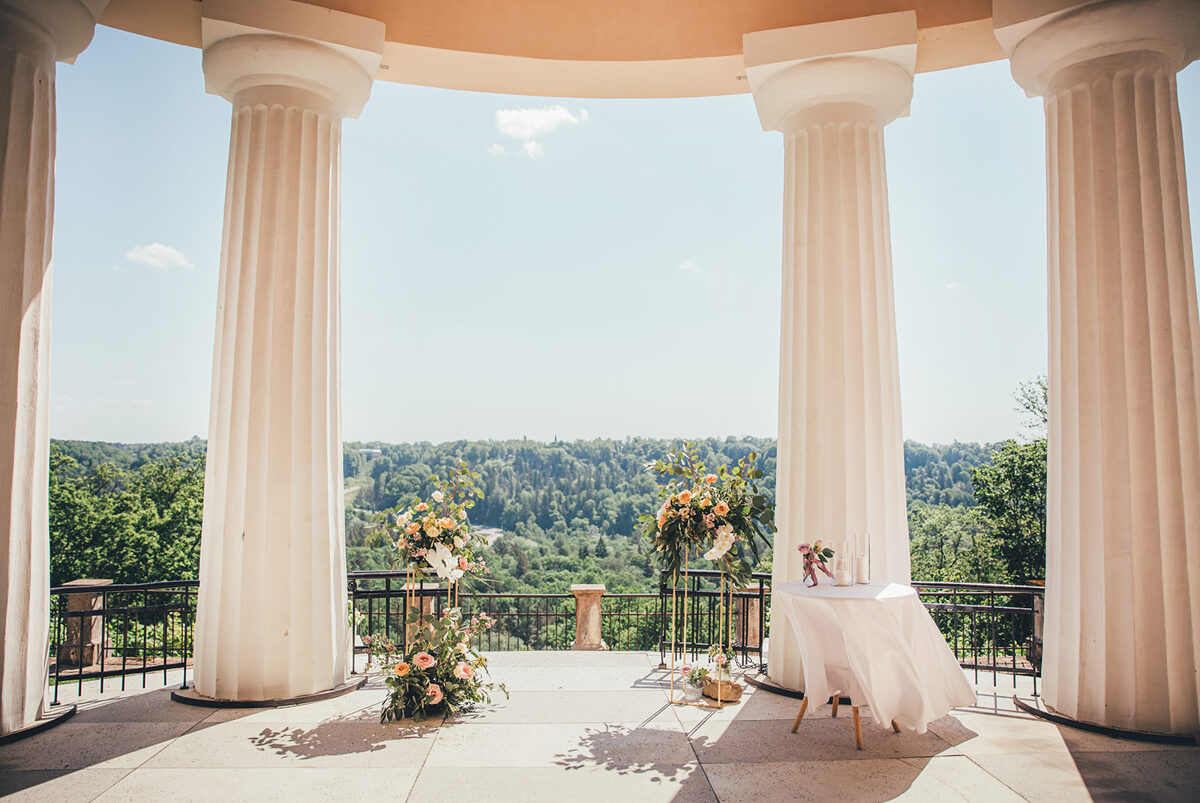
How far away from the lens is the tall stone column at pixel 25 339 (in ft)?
18.7

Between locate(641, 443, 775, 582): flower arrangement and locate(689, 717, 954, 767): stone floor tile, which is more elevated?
locate(641, 443, 775, 582): flower arrangement

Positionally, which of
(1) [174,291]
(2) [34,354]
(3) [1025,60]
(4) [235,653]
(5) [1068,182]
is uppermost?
(1) [174,291]

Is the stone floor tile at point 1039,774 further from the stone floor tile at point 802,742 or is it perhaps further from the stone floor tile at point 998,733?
the stone floor tile at point 802,742

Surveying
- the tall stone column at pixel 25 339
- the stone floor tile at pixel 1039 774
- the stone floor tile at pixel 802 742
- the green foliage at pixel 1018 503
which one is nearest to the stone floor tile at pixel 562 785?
the stone floor tile at pixel 802 742

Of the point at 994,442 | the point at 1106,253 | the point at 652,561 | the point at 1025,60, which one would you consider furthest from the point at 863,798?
the point at 994,442

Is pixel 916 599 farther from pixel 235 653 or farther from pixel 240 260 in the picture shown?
pixel 240 260

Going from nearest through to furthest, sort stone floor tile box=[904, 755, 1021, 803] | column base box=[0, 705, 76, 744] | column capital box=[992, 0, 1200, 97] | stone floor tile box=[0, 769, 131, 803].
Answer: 1. stone floor tile box=[0, 769, 131, 803]
2. stone floor tile box=[904, 755, 1021, 803]
3. column base box=[0, 705, 76, 744]
4. column capital box=[992, 0, 1200, 97]

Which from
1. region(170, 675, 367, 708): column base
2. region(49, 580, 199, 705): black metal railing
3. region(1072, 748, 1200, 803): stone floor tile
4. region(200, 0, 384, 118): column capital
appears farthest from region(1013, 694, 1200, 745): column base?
region(200, 0, 384, 118): column capital

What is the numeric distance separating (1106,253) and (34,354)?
8909mm

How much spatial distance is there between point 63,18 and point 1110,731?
34.0 feet

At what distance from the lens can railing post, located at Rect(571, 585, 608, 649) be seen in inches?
429

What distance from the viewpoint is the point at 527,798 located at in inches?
186

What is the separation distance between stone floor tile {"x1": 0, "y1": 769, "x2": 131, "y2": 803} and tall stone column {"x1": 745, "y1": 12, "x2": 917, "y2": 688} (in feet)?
18.4

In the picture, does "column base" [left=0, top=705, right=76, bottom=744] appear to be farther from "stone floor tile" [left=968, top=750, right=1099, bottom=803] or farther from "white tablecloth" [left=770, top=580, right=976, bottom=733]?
"stone floor tile" [left=968, top=750, right=1099, bottom=803]
